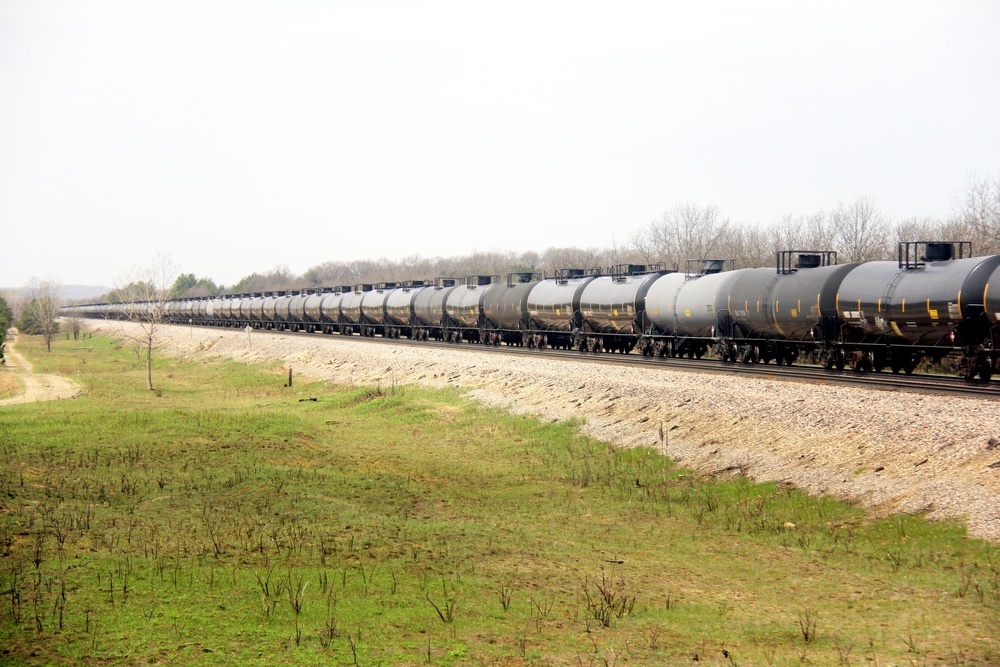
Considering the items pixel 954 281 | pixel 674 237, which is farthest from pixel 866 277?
pixel 674 237

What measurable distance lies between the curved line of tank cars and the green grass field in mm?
9999

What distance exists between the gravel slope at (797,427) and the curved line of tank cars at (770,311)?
4.34 m

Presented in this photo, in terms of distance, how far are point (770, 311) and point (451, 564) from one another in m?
22.2

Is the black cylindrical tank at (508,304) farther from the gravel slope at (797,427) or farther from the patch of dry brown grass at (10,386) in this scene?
the patch of dry brown grass at (10,386)

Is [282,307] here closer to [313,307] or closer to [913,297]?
[313,307]

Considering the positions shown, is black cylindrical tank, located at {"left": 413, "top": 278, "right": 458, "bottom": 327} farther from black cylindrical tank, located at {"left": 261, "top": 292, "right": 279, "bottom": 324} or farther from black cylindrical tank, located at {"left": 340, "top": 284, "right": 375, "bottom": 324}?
black cylindrical tank, located at {"left": 261, "top": 292, "right": 279, "bottom": 324}

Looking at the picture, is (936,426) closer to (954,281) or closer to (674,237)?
(954,281)

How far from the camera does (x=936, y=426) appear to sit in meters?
18.8

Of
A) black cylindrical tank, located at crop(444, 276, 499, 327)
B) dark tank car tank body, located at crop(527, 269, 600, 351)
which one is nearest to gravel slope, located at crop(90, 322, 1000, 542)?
dark tank car tank body, located at crop(527, 269, 600, 351)

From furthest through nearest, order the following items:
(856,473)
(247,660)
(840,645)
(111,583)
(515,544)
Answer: (856,473), (515,544), (111,583), (840,645), (247,660)

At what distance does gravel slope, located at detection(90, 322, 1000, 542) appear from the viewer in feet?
54.9

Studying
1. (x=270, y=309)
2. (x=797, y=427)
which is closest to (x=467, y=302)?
(x=797, y=427)

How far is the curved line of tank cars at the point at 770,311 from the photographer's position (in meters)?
25.7

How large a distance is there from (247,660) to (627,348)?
37968 millimetres
